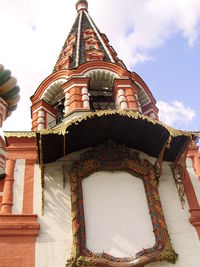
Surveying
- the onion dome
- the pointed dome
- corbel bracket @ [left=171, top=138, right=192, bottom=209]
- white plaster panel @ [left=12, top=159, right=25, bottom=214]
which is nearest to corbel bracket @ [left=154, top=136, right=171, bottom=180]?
corbel bracket @ [left=171, top=138, right=192, bottom=209]

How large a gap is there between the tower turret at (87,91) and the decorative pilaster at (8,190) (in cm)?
253

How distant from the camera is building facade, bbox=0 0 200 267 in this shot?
770cm

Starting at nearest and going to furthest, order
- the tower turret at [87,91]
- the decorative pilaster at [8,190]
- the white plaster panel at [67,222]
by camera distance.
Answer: the white plaster panel at [67,222] < the decorative pilaster at [8,190] < the tower turret at [87,91]

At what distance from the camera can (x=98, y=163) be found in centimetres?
916

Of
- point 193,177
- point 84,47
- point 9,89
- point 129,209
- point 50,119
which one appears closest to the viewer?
point 129,209

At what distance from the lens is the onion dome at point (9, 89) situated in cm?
1479

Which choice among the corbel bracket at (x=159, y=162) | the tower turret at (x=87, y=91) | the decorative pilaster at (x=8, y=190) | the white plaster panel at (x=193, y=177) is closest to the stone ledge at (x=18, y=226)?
the decorative pilaster at (x=8, y=190)

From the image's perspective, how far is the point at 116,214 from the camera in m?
8.30

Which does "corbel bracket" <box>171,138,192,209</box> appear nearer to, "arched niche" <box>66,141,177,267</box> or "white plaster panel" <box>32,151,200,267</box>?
"white plaster panel" <box>32,151,200,267</box>

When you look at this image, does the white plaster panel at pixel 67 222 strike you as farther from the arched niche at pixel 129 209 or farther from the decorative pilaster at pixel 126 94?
the decorative pilaster at pixel 126 94

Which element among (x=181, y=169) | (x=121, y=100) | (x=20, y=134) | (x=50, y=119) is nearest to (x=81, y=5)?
(x=50, y=119)

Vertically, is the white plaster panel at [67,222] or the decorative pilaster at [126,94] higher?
the decorative pilaster at [126,94]

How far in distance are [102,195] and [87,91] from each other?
13.8 ft

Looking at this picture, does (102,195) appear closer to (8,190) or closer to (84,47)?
(8,190)
